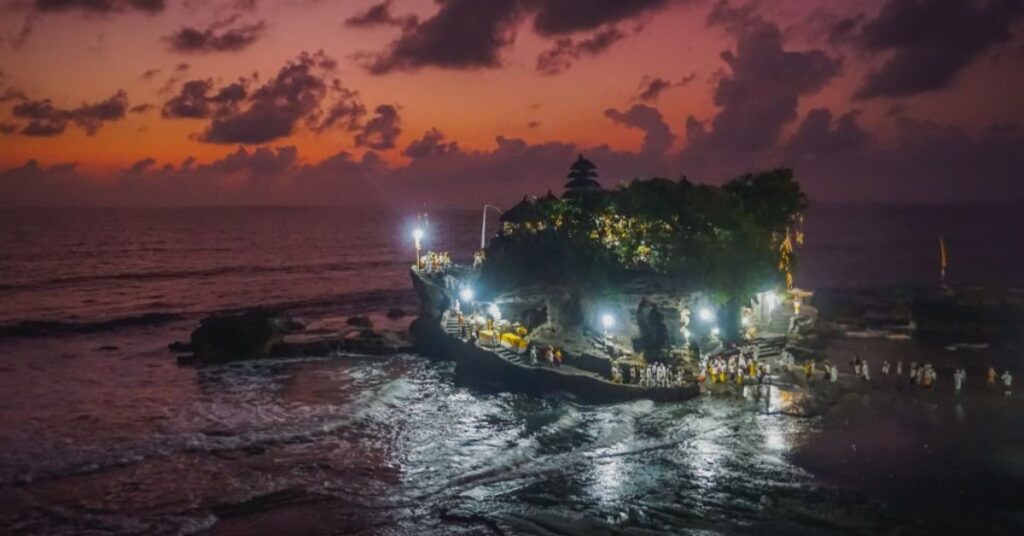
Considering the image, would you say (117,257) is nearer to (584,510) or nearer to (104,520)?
(104,520)

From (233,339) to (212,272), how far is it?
5656 cm

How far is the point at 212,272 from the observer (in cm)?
10306

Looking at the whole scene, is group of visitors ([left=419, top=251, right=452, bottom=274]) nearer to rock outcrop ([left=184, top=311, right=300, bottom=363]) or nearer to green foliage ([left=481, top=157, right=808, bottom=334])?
rock outcrop ([left=184, top=311, right=300, bottom=363])

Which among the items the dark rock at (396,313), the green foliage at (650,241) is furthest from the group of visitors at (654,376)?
the dark rock at (396,313)


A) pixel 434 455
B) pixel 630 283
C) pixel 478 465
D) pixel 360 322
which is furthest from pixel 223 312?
pixel 478 465

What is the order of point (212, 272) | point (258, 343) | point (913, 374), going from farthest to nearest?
point (212, 272), point (258, 343), point (913, 374)

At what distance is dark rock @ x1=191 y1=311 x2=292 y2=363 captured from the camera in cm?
5056

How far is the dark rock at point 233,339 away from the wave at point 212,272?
1756 inches

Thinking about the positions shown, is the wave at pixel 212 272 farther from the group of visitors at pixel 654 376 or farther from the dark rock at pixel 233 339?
the group of visitors at pixel 654 376

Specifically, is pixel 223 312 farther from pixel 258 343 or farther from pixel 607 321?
pixel 607 321

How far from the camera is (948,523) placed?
22.7m

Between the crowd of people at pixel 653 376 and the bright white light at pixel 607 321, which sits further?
the bright white light at pixel 607 321

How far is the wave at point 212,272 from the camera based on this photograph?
87.1 m

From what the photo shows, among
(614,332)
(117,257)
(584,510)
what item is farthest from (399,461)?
(117,257)
